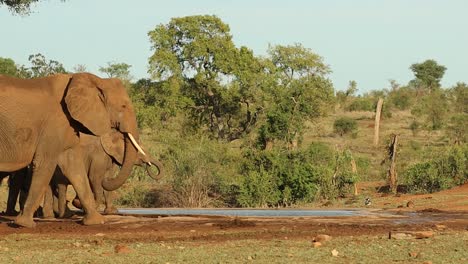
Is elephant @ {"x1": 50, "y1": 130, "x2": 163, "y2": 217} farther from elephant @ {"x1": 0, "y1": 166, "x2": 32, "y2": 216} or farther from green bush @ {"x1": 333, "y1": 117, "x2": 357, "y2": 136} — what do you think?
green bush @ {"x1": 333, "y1": 117, "x2": 357, "y2": 136}

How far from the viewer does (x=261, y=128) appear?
3534cm

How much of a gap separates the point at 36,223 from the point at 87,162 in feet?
10.4

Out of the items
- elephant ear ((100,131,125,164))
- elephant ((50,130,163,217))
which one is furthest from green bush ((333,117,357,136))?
elephant ear ((100,131,125,164))

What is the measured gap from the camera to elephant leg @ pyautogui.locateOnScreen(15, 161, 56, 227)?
48.6 ft

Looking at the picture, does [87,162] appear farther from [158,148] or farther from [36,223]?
[158,148]

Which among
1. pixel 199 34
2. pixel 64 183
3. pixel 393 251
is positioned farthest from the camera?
pixel 199 34

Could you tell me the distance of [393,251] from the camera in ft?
36.1

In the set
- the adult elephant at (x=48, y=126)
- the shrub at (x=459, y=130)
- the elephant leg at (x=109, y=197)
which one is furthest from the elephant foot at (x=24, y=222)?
the shrub at (x=459, y=130)

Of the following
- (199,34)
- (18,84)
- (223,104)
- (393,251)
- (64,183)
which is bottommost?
(393,251)

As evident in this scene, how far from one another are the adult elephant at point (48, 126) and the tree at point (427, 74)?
237ft

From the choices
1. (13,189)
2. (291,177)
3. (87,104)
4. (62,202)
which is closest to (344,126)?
(291,177)

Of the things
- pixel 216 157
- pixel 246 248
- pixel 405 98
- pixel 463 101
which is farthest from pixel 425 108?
pixel 246 248

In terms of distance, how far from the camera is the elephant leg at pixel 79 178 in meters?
15.2

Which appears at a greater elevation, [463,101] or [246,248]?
[463,101]
